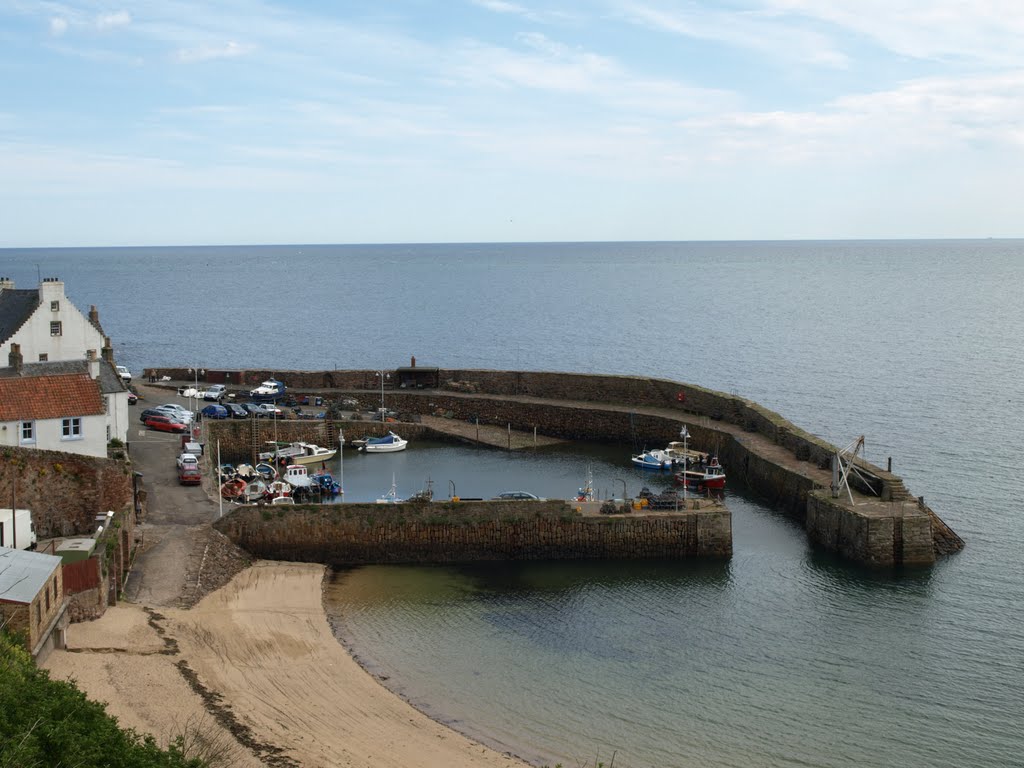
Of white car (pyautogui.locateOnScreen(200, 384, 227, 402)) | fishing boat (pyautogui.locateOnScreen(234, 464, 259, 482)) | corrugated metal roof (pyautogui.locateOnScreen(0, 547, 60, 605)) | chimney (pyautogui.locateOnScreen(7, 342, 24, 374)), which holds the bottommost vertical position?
fishing boat (pyautogui.locateOnScreen(234, 464, 259, 482))

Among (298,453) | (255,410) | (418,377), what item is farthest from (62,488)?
(418,377)

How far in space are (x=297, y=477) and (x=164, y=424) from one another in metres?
11.0

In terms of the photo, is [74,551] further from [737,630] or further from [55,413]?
[737,630]

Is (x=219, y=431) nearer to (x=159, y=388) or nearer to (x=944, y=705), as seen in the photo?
(x=159, y=388)

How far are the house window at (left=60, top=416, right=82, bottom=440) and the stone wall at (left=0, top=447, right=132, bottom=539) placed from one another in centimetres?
296

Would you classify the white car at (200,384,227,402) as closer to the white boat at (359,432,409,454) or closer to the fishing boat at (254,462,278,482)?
the white boat at (359,432,409,454)

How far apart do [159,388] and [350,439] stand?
14897 millimetres

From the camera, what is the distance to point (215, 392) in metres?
65.6

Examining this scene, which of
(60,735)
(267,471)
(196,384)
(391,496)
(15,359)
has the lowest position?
(391,496)

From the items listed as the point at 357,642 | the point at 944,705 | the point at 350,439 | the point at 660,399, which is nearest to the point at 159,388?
the point at 350,439

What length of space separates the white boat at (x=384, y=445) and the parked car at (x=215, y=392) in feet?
33.9

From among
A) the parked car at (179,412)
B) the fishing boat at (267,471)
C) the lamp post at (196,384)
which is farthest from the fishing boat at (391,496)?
the lamp post at (196,384)

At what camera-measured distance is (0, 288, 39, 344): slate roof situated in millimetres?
51281

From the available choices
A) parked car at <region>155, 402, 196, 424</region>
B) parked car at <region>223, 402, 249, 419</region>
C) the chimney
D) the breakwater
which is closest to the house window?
the chimney
